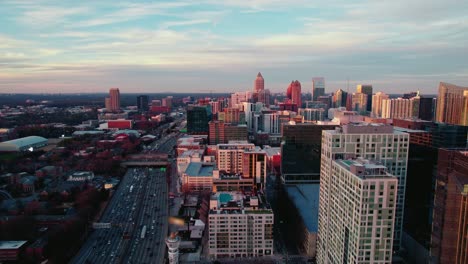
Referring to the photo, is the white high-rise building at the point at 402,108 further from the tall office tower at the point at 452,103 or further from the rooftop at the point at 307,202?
the rooftop at the point at 307,202

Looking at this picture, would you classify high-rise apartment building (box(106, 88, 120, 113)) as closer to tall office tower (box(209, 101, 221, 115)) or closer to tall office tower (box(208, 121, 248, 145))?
tall office tower (box(209, 101, 221, 115))

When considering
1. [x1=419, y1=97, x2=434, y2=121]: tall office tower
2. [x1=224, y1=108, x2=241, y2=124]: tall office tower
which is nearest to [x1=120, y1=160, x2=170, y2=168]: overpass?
[x1=224, y1=108, x2=241, y2=124]: tall office tower

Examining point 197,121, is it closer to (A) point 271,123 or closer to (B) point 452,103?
(A) point 271,123

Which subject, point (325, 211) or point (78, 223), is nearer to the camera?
point (325, 211)

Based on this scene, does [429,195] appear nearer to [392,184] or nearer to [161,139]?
[392,184]

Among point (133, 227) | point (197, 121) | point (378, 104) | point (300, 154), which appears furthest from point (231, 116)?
point (133, 227)

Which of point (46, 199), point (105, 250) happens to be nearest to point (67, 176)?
point (46, 199)
